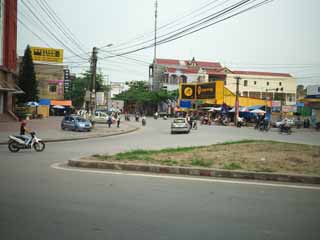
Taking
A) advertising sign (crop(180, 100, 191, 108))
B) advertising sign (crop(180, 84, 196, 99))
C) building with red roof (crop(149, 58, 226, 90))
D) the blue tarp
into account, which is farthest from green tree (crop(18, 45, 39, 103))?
building with red roof (crop(149, 58, 226, 90))

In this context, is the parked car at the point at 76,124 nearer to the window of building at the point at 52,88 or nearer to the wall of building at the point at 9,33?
the wall of building at the point at 9,33

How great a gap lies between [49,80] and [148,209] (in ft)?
228

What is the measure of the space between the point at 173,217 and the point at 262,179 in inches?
170

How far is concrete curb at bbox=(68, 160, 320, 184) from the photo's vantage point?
28.6ft

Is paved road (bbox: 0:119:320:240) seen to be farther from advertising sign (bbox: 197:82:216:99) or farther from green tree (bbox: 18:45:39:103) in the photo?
advertising sign (bbox: 197:82:216:99)

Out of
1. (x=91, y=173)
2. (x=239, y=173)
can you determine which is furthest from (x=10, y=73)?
(x=239, y=173)

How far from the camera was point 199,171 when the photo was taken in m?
9.43

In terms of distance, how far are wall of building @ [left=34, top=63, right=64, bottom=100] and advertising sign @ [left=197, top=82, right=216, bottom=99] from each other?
1200 inches

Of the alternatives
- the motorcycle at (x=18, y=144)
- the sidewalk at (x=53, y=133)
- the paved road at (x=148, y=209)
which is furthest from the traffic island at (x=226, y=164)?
the sidewalk at (x=53, y=133)

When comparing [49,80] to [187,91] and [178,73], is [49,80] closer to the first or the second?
[187,91]

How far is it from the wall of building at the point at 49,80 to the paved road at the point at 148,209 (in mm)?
65565

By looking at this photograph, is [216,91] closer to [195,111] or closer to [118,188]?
[195,111]

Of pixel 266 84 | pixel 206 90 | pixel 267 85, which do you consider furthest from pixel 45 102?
pixel 267 85

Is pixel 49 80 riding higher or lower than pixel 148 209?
higher
